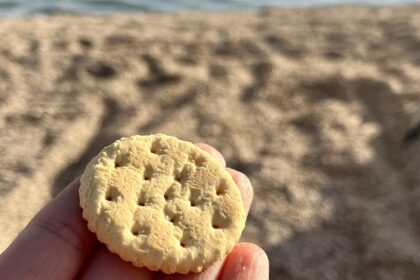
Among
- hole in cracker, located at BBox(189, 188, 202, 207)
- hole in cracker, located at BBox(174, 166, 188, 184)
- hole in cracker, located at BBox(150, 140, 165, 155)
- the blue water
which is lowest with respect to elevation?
the blue water

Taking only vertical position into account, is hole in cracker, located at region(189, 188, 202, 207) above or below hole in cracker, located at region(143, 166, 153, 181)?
below

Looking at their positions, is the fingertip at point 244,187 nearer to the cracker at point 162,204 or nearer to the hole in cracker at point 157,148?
the cracker at point 162,204

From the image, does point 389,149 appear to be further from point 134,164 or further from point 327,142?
point 134,164

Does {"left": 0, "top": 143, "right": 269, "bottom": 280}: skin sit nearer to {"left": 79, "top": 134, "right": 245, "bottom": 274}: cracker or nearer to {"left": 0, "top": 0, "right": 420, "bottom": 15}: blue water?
{"left": 79, "top": 134, "right": 245, "bottom": 274}: cracker

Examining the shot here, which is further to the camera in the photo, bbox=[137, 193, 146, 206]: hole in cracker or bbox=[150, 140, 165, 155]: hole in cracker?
bbox=[150, 140, 165, 155]: hole in cracker

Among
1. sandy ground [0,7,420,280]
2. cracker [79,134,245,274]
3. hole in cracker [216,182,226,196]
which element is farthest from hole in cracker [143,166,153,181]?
sandy ground [0,7,420,280]

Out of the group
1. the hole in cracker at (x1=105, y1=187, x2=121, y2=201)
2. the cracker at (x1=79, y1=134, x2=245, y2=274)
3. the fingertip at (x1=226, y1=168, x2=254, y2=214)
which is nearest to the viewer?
the cracker at (x1=79, y1=134, x2=245, y2=274)

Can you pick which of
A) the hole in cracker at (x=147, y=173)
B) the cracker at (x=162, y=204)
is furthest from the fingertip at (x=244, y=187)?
the hole in cracker at (x=147, y=173)
